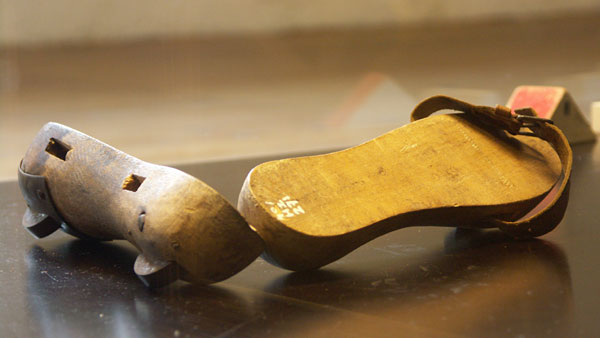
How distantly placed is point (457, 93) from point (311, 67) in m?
0.91

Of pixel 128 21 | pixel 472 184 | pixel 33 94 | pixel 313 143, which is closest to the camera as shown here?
pixel 472 184

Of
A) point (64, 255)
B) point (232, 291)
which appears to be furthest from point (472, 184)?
point (64, 255)

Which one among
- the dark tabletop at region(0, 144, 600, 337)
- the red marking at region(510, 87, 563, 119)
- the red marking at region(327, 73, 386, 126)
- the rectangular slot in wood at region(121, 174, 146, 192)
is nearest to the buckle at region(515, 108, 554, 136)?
the dark tabletop at region(0, 144, 600, 337)

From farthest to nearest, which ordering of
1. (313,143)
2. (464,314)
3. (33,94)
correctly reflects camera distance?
(33,94), (313,143), (464,314)

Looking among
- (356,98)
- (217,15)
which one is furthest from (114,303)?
(217,15)

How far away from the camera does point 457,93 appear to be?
3635mm

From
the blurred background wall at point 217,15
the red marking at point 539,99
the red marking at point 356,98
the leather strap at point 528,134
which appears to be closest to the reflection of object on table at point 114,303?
the leather strap at point 528,134

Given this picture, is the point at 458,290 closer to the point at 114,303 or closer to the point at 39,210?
the point at 114,303

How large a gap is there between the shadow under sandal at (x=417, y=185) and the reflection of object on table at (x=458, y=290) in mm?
50

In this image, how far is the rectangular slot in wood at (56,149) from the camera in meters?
1.32

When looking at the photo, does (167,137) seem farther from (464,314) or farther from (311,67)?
(464,314)

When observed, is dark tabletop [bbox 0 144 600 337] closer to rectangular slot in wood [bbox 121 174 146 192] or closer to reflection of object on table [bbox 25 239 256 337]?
reflection of object on table [bbox 25 239 256 337]

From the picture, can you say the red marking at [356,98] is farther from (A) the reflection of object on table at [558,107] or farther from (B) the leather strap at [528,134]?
(B) the leather strap at [528,134]

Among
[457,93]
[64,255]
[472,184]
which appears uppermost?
[472,184]
